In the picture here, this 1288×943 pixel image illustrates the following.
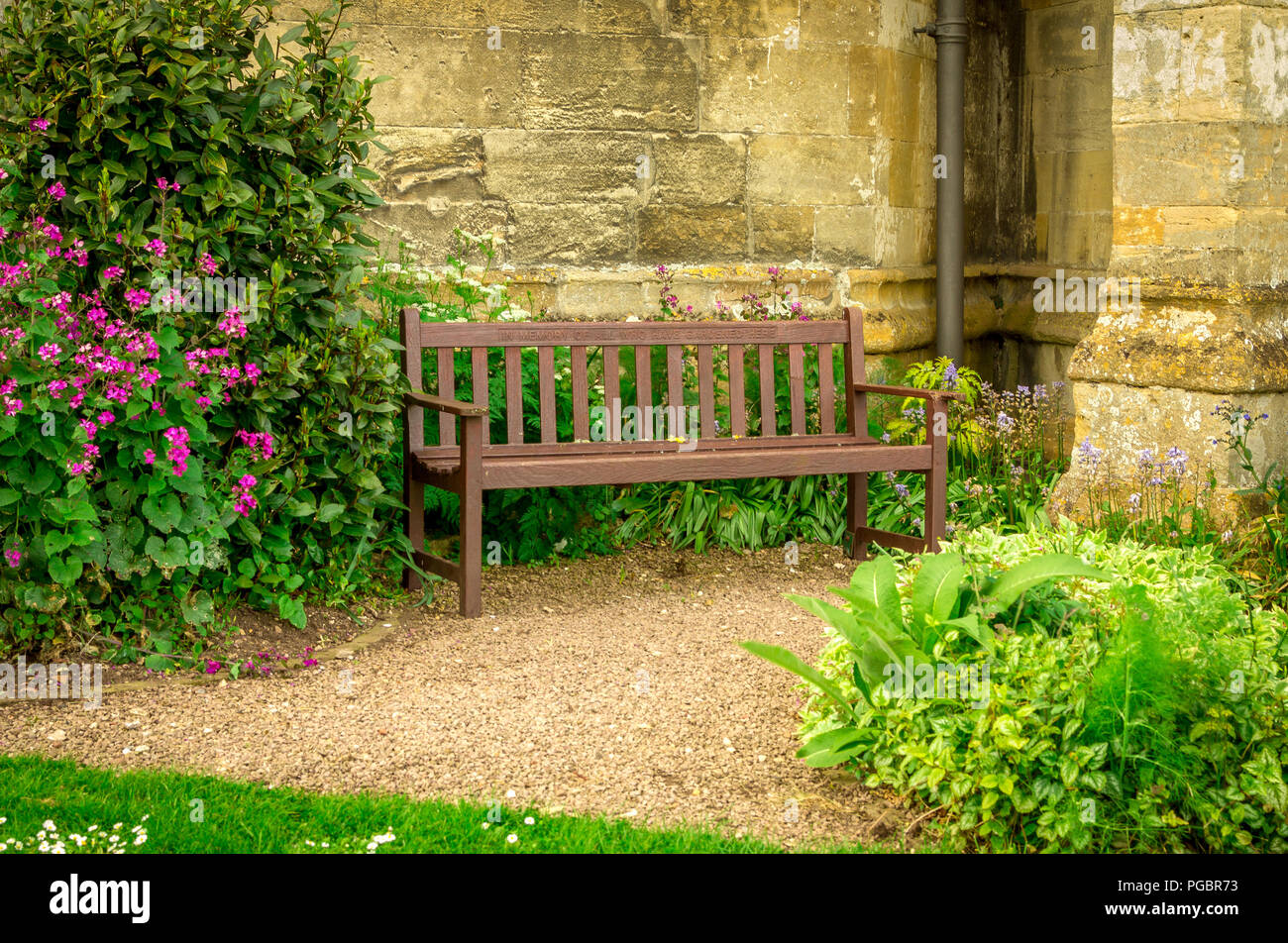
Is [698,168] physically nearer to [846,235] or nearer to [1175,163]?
[846,235]

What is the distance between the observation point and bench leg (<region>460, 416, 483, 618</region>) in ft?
16.5

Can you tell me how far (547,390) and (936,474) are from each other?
5.84 ft

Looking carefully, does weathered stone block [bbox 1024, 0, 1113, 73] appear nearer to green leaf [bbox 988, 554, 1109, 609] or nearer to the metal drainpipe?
the metal drainpipe

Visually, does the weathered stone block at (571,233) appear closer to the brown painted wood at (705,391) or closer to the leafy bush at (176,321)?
the brown painted wood at (705,391)

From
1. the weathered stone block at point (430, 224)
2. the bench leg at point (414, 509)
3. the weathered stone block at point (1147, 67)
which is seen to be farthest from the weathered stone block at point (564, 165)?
the weathered stone block at point (1147, 67)

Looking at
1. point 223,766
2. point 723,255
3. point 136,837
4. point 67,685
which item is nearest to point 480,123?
point 723,255

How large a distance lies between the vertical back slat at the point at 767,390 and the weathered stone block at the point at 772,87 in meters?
1.62

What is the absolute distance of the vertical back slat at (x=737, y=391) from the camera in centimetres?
609

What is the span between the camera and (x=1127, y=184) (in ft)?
19.4

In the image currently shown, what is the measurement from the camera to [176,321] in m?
4.48

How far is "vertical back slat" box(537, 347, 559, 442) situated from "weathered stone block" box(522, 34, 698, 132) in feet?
5.70

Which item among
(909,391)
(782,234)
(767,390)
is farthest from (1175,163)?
(782,234)

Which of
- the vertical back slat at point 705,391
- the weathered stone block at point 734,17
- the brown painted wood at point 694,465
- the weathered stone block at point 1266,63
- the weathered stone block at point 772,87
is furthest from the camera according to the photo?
the weathered stone block at point 772,87

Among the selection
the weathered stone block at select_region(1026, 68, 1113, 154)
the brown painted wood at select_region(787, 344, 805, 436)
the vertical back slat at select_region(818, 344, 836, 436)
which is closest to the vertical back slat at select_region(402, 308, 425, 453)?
the brown painted wood at select_region(787, 344, 805, 436)
